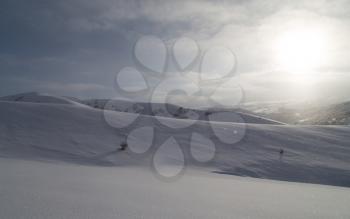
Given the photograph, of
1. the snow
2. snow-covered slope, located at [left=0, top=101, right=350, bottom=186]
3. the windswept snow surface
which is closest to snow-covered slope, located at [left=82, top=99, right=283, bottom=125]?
snow-covered slope, located at [left=0, top=101, right=350, bottom=186]

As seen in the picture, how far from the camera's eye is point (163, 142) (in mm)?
9750

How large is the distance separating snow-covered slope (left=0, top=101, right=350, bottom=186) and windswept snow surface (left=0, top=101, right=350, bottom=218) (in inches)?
1.2

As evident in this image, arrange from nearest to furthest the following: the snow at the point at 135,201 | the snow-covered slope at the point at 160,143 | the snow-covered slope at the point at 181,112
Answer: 1. the snow at the point at 135,201
2. the snow-covered slope at the point at 160,143
3. the snow-covered slope at the point at 181,112

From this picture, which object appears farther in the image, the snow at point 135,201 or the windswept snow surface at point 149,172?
the windswept snow surface at point 149,172

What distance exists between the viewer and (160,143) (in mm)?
9586

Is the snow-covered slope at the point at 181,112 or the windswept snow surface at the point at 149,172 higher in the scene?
the snow-covered slope at the point at 181,112

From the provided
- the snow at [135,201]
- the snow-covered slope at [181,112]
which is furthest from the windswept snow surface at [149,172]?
the snow-covered slope at [181,112]

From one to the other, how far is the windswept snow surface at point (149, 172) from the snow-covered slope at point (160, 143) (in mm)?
31

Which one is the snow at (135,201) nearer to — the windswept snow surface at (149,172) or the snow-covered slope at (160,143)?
the windswept snow surface at (149,172)

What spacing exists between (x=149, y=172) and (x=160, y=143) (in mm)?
3668

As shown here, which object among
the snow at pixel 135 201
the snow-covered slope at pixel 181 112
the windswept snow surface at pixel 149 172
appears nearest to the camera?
the snow at pixel 135 201

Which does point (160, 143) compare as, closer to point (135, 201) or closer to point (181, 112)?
point (135, 201)

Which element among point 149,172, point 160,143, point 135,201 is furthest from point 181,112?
point 135,201

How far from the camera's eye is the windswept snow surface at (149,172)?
282cm
